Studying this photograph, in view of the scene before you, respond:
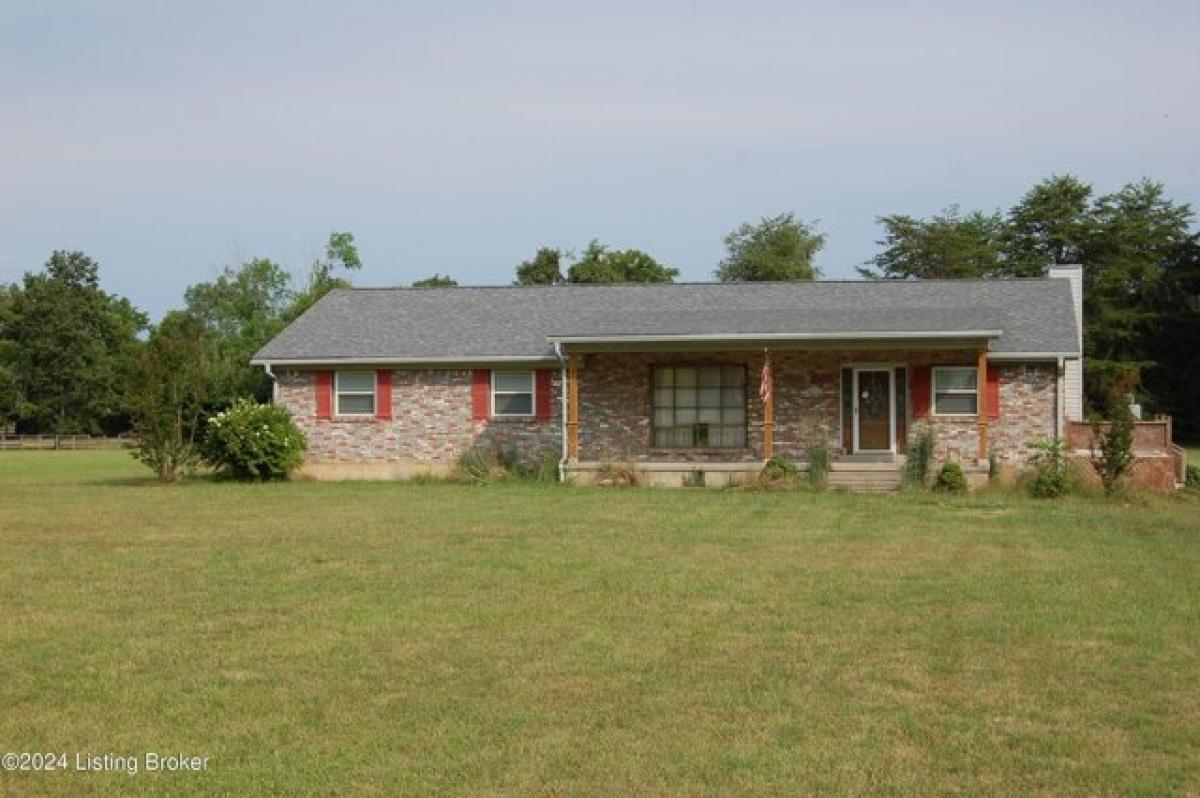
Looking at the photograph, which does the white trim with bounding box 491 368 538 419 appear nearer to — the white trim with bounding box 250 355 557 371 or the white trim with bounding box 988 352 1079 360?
the white trim with bounding box 250 355 557 371

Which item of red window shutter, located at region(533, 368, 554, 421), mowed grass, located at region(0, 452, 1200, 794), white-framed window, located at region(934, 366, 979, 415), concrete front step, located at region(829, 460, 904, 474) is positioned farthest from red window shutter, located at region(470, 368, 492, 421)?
mowed grass, located at region(0, 452, 1200, 794)

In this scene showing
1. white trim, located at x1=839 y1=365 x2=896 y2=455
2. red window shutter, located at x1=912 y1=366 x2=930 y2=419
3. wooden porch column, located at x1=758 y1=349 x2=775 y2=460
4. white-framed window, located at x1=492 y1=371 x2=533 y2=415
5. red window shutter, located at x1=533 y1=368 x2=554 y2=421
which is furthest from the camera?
white-framed window, located at x1=492 y1=371 x2=533 y2=415

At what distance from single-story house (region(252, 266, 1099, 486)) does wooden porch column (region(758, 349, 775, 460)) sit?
5 cm

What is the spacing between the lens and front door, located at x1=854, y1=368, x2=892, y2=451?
27.4 metres

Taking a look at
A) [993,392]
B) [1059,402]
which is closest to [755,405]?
[993,392]

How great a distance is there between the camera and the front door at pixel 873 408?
2739 centimetres

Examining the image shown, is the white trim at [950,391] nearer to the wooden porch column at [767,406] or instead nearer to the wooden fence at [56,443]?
the wooden porch column at [767,406]

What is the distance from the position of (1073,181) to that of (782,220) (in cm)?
1698

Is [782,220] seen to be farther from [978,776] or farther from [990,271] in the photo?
[978,776]

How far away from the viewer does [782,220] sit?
73375 millimetres

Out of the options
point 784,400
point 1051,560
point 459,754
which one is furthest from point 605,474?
point 459,754

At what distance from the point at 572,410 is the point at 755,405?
390 cm

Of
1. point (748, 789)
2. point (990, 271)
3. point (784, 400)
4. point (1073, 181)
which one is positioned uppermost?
point (1073, 181)

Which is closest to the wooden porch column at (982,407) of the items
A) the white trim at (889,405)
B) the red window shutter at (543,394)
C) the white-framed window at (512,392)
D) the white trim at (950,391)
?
the white trim at (950,391)
